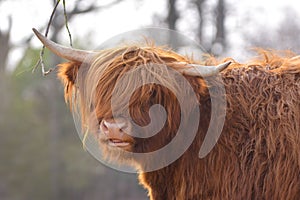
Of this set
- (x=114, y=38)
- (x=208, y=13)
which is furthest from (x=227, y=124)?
(x=208, y=13)

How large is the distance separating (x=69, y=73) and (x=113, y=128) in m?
0.86

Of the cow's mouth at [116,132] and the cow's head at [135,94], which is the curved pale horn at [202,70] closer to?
the cow's head at [135,94]

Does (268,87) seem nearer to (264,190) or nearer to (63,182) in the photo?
(264,190)

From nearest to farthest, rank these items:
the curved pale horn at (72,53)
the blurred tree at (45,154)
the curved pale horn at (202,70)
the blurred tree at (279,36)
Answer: the curved pale horn at (202,70)
the curved pale horn at (72,53)
the blurred tree at (279,36)
the blurred tree at (45,154)

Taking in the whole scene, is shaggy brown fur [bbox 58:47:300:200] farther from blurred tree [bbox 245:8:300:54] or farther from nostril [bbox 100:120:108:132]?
blurred tree [bbox 245:8:300:54]

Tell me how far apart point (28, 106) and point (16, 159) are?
7.82 feet

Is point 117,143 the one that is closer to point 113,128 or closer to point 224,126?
point 113,128

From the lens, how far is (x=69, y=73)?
457 centimetres

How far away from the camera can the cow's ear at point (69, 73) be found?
450 centimetres

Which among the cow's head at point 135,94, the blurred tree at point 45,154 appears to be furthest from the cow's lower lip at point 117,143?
the blurred tree at point 45,154

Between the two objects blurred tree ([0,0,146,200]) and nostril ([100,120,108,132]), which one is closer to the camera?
nostril ([100,120,108,132])

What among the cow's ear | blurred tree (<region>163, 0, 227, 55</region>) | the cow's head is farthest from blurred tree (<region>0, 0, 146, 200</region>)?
the cow's head

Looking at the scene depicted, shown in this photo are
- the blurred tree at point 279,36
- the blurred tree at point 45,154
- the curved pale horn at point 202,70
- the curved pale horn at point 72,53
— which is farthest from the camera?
the blurred tree at point 45,154

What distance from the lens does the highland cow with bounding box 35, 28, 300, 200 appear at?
393cm
